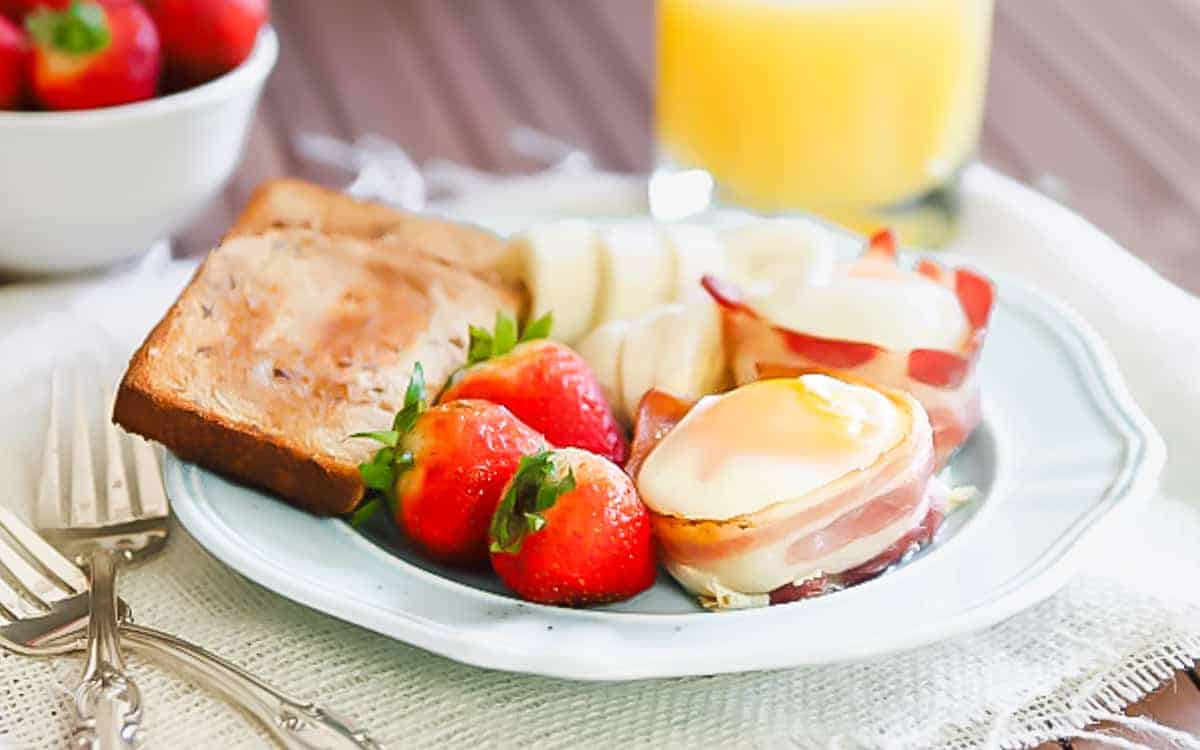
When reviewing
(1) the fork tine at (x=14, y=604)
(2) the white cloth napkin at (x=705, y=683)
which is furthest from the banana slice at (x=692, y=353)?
(1) the fork tine at (x=14, y=604)

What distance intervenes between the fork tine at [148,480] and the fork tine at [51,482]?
68mm

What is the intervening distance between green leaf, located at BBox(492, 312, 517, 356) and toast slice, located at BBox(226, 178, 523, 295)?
0.57 ft

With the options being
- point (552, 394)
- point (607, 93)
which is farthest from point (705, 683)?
point (607, 93)

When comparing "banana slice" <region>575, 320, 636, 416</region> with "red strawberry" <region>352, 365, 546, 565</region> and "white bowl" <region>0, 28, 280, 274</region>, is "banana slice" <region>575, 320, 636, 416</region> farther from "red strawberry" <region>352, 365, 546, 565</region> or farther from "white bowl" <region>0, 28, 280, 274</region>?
"white bowl" <region>0, 28, 280, 274</region>

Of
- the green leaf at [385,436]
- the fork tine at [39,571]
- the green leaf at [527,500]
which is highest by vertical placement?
the green leaf at [527,500]

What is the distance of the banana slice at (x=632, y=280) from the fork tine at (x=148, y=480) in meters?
0.45

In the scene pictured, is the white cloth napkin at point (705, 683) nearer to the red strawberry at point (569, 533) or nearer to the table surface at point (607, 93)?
the red strawberry at point (569, 533)

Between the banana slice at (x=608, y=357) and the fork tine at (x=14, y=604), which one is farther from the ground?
the banana slice at (x=608, y=357)

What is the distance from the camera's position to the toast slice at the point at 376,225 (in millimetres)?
1719

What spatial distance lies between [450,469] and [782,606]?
282 mm

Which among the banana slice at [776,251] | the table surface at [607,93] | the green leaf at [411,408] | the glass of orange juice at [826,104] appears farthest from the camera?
the table surface at [607,93]

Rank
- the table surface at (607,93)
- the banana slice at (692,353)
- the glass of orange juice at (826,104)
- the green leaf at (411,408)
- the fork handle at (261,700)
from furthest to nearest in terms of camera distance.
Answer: the table surface at (607,93)
the glass of orange juice at (826,104)
the banana slice at (692,353)
the green leaf at (411,408)
the fork handle at (261,700)

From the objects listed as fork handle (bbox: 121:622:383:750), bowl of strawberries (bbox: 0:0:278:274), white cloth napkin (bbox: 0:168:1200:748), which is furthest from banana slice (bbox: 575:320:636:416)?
bowl of strawberries (bbox: 0:0:278:274)

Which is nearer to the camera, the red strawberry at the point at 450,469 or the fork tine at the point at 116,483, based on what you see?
the red strawberry at the point at 450,469
